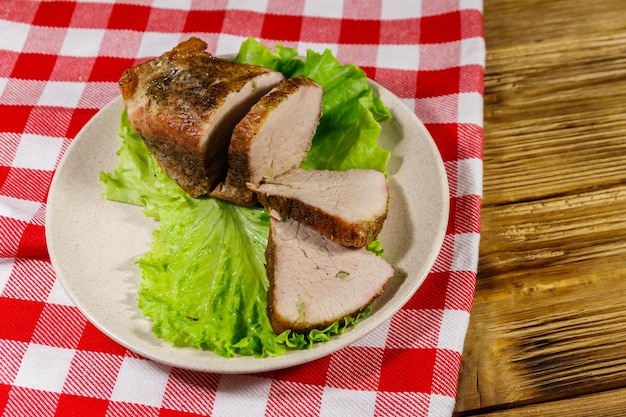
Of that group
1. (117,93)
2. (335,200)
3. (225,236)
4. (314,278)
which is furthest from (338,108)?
(117,93)

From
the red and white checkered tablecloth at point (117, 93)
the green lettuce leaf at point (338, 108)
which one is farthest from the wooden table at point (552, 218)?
the green lettuce leaf at point (338, 108)

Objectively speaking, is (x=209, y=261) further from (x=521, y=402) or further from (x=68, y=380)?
(x=521, y=402)

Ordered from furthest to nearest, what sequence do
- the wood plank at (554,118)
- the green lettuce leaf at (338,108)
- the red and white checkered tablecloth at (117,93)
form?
the wood plank at (554,118) < the green lettuce leaf at (338,108) < the red and white checkered tablecloth at (117,93)

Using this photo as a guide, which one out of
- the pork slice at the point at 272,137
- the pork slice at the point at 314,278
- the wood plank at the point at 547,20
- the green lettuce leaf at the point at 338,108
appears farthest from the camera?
the wood plank at the point at 547,20

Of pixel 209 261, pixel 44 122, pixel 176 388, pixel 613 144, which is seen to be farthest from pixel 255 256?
pixel 613 144

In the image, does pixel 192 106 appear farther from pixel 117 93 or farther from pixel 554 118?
pixel 554 118

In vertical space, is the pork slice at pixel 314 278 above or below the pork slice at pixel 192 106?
below

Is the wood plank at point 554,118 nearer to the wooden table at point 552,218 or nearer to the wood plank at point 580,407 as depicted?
the wooden table at point 552,218
